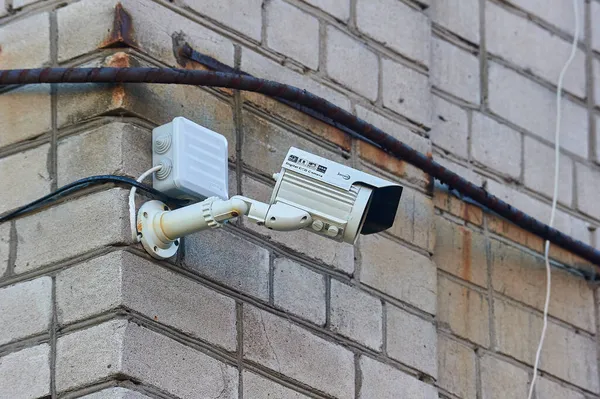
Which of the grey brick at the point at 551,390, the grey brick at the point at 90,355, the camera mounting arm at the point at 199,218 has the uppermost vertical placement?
the grey brick at the point at 551,390

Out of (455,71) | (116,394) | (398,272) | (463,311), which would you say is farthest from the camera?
(455,71)

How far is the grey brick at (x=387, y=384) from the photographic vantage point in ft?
14.0

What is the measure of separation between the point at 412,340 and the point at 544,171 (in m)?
1.15

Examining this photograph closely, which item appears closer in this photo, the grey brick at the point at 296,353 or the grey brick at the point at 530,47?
the grey brick at the point at 296,353

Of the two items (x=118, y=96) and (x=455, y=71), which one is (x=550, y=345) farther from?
(x=118, y=96)

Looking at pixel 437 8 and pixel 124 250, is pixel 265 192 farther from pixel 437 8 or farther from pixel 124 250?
pixel 437 8

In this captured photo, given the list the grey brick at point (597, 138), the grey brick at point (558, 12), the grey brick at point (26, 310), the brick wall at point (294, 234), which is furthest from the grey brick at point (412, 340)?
the grey brick at point (558, 12)

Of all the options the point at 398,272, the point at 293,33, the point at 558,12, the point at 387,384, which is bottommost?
the point at 387,384

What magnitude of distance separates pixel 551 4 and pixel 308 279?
6.34ft

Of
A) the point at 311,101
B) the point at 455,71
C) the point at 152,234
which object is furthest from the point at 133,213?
the point at 455,71

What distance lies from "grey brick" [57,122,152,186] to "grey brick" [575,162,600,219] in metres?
2.05

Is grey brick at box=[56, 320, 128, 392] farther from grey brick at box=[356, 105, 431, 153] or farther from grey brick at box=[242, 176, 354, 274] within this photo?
grey brick at box=[356, 105, 431, 153]

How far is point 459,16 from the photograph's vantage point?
17.5 feet

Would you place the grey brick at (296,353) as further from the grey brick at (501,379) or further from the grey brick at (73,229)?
the grey brick at (501,379)
